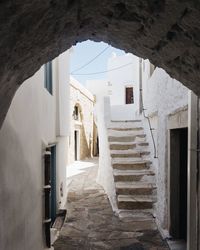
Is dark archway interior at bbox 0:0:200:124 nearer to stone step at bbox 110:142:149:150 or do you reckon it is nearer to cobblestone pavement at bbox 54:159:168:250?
cobblestone pavement at bbox 54:159:168:250

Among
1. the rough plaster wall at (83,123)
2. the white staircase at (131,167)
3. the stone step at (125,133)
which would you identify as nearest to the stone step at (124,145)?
the white staircase at (131,167)

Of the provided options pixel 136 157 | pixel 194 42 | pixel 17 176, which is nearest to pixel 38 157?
pixel 17 176

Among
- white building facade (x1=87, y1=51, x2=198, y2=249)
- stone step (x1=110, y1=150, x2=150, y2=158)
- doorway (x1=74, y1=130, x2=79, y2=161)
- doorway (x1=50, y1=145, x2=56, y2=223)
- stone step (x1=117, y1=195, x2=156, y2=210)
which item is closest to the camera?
white building facade (x1=87, y1=51, x2=198, y2=249)

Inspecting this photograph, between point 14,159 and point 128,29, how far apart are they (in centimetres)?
151

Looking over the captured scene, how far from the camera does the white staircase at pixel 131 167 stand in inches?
226

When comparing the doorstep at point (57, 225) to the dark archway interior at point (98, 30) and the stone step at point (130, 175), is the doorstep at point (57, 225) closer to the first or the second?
Answer: the stone step at point (130, 175)

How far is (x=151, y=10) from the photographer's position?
1.37 meters

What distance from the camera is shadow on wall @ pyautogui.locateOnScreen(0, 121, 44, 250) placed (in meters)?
2.22

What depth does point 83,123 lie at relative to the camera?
18.0 meters

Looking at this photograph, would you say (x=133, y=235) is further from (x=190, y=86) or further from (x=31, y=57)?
(x=31, y=57)

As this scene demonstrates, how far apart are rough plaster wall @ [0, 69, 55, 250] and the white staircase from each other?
2.40m

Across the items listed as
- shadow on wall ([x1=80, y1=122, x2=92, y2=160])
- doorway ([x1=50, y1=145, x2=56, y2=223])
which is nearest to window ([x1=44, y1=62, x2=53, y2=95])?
doorway ([x1=50, y1=145, x2=56, y2=223])

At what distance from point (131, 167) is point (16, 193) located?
4.41 m

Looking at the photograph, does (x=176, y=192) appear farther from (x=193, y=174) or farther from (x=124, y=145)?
(x=124, y=145)
